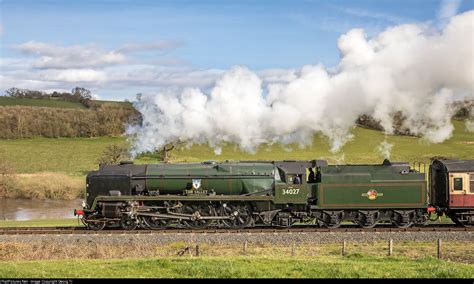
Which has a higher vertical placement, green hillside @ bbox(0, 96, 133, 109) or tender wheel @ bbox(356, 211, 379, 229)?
green hillside @ bbox(0, 96, 133, 109)

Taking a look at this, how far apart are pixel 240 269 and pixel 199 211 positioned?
10.9 m

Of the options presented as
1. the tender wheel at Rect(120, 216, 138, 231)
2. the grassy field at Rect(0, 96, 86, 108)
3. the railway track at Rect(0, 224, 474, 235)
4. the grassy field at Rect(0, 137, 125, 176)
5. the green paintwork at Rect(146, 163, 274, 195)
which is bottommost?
the railway track at Rect(0, 224, 474, 235)

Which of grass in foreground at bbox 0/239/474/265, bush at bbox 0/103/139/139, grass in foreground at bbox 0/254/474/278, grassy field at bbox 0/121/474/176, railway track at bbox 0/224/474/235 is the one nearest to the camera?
grass in foreground at bbox 0/254/474/278

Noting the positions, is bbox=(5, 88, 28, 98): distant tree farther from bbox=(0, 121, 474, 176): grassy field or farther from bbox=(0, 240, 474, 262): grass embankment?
bbox=(0, 240, 474, 262): grass embankment

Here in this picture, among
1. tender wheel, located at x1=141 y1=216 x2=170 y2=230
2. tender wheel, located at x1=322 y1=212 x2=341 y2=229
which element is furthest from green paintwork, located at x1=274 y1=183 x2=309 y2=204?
tender wheel, located at x1=141 y1=216 x2=170 y2=230

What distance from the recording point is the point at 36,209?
4956cm

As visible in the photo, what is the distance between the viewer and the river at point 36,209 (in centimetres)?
4525

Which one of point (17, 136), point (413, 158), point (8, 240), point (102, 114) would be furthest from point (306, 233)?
point (17, 136)

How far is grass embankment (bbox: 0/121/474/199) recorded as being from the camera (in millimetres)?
56812

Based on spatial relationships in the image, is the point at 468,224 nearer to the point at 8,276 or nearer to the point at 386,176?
the point at 386,176

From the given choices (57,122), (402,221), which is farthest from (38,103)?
(402,221)

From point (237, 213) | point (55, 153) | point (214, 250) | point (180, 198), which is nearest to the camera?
A: point (214, 250)

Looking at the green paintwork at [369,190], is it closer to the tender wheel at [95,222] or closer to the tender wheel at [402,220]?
the tender wheel at [402,220]

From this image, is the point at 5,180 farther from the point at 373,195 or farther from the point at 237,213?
the point at 373,195
